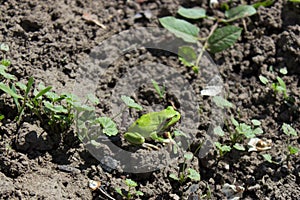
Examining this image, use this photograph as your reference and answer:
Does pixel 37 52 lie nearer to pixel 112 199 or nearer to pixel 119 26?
pixel 119 26

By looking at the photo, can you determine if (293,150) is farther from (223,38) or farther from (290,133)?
(223,38)

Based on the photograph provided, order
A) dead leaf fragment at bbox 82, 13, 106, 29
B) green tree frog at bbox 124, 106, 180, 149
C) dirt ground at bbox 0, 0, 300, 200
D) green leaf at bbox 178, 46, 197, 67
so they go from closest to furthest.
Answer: dirt ground at bbox 0, 0, 300, 200 < green tree frog at bbox 124, 106, 180, 149 < green leaf at bbox 178, 46, 197, 67 < dead leaf fragment at bbox 82, 13, 106, 29

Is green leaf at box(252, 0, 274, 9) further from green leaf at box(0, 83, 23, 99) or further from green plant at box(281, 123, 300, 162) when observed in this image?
green leaf at box(0, 83, 23, 99)

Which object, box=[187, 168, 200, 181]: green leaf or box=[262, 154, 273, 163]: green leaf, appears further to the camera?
box=[262, 154, 273, 163]: green leaf

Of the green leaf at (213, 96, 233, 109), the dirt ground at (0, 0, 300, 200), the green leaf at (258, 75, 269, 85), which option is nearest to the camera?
the dirt ground at (0, 0, 300, 200)

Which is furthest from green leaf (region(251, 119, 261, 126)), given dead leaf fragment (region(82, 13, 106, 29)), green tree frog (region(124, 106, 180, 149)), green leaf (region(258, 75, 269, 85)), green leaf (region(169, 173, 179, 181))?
dead leaf fragment (region(82, 13, 106, 29))

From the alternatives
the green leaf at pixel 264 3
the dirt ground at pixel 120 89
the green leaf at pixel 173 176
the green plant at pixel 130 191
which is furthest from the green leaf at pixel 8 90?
the green leaf at pixel 264 3

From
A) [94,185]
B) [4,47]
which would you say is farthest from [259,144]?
[4,47]
